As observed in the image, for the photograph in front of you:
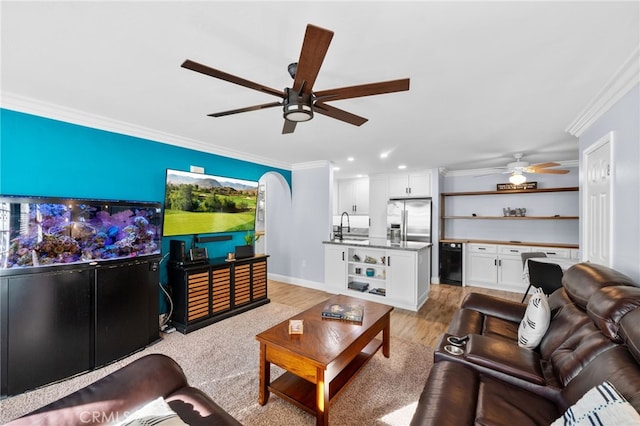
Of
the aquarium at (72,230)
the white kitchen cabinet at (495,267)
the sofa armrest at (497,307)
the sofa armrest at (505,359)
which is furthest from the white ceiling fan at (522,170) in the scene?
the aquarium at (72,230)

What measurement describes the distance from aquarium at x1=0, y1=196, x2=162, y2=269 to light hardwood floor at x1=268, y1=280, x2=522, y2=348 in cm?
232

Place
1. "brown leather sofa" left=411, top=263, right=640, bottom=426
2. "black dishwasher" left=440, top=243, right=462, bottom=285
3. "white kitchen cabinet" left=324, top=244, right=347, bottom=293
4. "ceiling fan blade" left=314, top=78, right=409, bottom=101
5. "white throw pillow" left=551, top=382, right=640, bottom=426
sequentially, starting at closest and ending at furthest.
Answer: "white throw pillow" left=551, top=382, right=640, bottom=426, "brown leather sofa" left=411, top=263, right=640, bottom=426, "ceiling fan blade" left=314, top=78, right=409, bottom=101, "white kitchen cabinet" left=324, top=244, right=347, bottom=293, "black dishwasher" left=440, top=243, right=462, bottom=285

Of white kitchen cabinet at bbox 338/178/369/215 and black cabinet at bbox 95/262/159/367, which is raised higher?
white kitchen cabinet at bbox 338/178/369/215

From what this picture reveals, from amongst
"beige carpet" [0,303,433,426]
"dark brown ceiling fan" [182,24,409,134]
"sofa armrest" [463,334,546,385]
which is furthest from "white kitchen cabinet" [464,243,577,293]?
"dark brown ceiling fan" [182,24,409,134]

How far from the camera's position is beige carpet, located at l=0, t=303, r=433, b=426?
6.16 feet

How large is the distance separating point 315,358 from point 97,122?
3095mm

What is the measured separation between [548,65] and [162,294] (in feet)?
13.9

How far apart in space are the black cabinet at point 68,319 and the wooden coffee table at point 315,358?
1.56 m

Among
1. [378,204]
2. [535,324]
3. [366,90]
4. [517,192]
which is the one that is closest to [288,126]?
[366,90]

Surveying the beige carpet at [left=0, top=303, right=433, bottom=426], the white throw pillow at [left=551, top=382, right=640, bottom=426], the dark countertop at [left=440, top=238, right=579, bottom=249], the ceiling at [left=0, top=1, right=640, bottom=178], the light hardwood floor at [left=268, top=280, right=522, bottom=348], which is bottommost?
the light hardwood floor at [left=268, top=280, right=522, bottom=348]

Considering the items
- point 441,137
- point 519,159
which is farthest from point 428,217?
point 441,137

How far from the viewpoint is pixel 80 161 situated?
8.79 ft

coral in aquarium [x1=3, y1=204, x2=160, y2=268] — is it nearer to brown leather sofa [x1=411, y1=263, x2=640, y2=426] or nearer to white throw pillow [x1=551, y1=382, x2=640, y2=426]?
brown leather sofa [x1=411, y1=263, x2=640, y2=426]

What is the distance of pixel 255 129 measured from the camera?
3080mm
